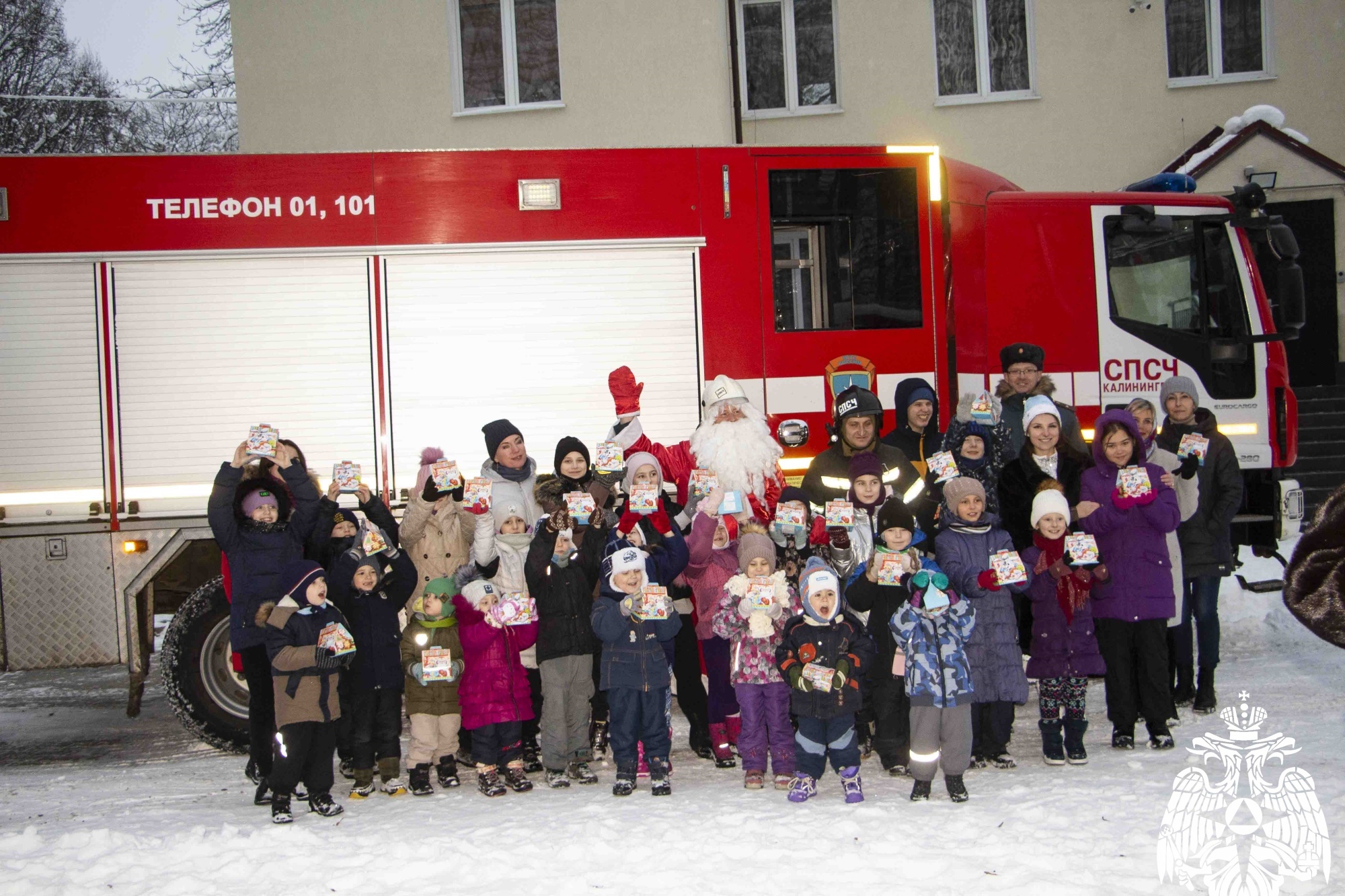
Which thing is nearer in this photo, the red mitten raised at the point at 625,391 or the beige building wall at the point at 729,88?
the red mitten raised at the point at 625,391

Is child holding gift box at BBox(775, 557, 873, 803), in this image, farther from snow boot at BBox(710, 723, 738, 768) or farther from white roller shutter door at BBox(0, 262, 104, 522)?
white roller shutter door at BBox(0, 262, 104, 522)

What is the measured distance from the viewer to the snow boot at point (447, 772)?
5648mm

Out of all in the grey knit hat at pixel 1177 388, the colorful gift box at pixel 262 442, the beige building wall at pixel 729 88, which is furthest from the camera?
the beige building wall at pixel 729 88

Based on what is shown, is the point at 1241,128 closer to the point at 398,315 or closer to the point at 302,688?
the point at 398,315

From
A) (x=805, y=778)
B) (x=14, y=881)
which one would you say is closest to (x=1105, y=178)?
(x=805, y=778)

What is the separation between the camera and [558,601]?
555cm

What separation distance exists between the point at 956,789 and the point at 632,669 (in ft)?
5.13

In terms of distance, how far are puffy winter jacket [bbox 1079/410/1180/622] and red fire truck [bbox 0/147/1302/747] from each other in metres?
1.53

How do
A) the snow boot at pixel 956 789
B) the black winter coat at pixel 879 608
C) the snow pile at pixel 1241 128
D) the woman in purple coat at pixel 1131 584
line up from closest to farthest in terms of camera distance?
the snow boot at pixel 956 789, the black winter coat at pixel 879 608, the woman in purple coat at pixel 1131 584, the snow pile at pixel 1241 128

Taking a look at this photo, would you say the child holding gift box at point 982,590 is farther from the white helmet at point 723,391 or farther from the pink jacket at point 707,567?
the white helmet at point 723,391

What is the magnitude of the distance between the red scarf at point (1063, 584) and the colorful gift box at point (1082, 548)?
5.6 inches

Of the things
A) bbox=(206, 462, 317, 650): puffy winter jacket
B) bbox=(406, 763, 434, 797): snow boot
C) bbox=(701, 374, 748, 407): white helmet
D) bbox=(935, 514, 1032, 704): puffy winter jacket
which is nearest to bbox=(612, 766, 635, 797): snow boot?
bbox=(406, 763, 434, 797): snow boot

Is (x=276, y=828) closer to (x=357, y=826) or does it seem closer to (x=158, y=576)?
(x=357, y=826)

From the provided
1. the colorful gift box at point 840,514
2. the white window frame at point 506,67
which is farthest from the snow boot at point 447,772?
the white window frame at point 506,67
